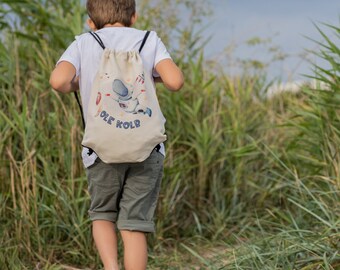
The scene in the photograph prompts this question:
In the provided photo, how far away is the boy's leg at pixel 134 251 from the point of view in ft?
11.2

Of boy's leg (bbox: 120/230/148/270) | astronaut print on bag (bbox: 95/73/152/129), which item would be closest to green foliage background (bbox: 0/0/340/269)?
boy's leg (bbox: 120/230/148/270)

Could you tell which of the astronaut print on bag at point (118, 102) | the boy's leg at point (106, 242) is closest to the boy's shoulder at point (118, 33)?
the astronaut print on bag at point (118, 102)

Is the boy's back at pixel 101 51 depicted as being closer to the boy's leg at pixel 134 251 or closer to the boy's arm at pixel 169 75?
the boy's arm at pixel 169 75

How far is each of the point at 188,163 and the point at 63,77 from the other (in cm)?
234

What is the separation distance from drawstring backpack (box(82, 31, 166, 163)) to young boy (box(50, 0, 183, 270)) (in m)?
0.10

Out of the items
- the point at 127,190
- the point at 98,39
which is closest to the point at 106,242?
the point at 127,190

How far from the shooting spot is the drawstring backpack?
316 cm

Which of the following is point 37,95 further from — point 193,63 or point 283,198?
point 283,198

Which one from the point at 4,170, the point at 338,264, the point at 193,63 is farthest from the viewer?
the point at 193,63

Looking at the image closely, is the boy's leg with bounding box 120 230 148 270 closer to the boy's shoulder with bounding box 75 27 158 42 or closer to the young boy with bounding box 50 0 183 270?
the young boy with bounding box 50 0 183 270

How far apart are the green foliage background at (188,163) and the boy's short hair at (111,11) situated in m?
1.21

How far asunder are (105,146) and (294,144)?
251cm

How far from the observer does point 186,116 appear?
5.61 meters

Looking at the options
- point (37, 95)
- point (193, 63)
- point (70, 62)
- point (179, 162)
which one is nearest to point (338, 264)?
point (70, 62)
